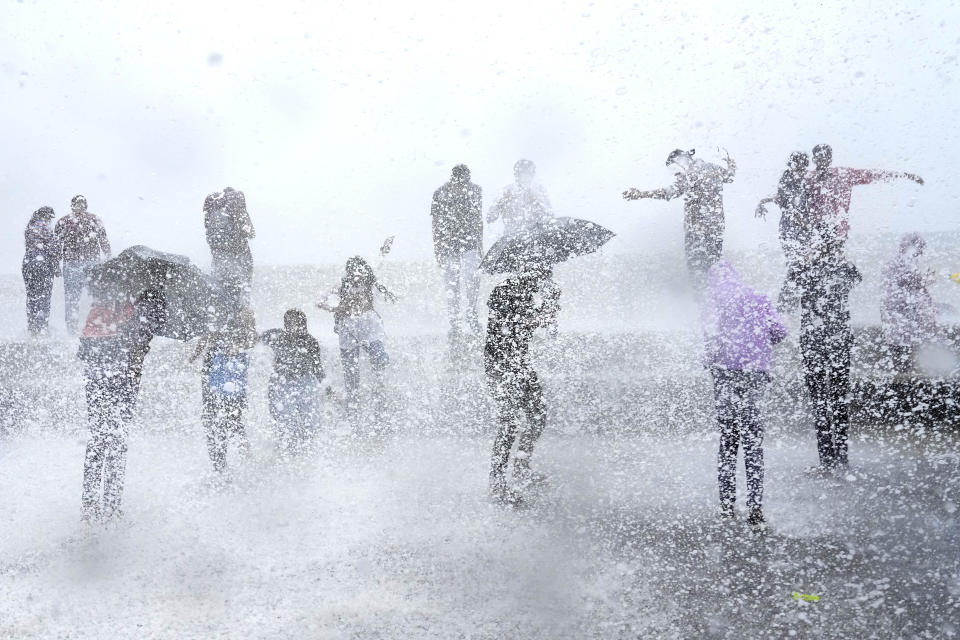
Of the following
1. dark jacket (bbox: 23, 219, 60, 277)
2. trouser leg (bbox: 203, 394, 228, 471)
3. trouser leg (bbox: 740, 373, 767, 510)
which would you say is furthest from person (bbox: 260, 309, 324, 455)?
dark jacket (bbox: 23, 219, 60, 277)

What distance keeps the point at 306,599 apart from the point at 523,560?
1.22 m

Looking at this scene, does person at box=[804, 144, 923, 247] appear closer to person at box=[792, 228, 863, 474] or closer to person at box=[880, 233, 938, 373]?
person at box=[792, 228, 863, 474]

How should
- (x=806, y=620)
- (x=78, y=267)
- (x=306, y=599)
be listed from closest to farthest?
(x=806, y=620), (x=306, y=599), (x=78, y=267)

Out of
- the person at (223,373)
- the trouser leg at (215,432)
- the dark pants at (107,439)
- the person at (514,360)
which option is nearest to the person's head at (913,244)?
the person at (514,360)

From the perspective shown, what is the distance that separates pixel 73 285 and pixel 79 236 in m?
0.57

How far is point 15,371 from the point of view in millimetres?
7953

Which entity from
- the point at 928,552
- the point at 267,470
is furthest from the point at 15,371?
the point at 928,552

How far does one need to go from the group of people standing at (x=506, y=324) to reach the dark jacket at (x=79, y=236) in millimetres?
14

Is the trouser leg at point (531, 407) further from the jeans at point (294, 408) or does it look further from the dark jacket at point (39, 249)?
the dark jacket at point (39, 249)

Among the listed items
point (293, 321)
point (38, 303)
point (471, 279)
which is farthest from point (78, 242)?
point (471, 279)

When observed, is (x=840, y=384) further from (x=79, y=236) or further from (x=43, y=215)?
(x=43, y=215)

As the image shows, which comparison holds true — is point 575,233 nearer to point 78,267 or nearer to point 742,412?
point 742,412

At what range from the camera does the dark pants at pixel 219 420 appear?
5.91m

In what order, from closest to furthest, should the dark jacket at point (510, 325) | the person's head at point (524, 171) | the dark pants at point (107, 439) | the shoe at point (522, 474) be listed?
the dark jacket at point (510, 325)
the dark pants at point (107, 439)
the shoe at point (522, 474)
the person's head at point (524, 171)
